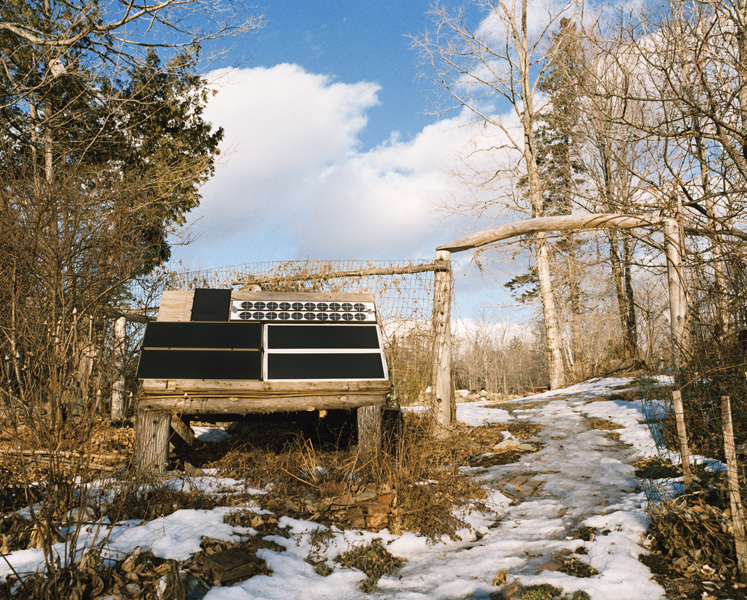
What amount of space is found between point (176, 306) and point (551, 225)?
521cm

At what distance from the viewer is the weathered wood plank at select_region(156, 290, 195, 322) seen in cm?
660

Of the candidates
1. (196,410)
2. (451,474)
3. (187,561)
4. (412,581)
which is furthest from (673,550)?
(196,410)

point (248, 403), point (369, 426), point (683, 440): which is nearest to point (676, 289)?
point (683, 440)

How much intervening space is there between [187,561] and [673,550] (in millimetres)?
3460

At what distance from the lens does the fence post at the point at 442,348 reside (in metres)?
7.93

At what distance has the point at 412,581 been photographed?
391 cm

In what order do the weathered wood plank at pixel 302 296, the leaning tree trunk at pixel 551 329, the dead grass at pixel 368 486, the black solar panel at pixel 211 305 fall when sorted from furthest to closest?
the leaning tree trunk at pixel 551 329
the weathered wood plank at pixel 302 296
the black solar panel at pixel 211 305
the dead grass at pixel 368 486

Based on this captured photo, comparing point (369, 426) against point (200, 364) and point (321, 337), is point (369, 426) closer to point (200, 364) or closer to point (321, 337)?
point (321, 337)

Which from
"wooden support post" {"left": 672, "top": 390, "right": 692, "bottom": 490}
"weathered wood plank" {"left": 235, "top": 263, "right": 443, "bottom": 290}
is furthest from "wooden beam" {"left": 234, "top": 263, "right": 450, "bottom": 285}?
"wooden support post" {"left": 672, "top": 390, "right": 692, "bottom": 490}

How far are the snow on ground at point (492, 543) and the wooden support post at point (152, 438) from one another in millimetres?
579

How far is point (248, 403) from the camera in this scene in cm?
603

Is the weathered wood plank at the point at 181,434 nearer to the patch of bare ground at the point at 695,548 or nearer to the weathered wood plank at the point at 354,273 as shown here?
the weathered wood plank at the point at 354,273

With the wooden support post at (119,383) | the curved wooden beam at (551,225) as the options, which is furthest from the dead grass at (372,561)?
the wooden support post at (119,383)

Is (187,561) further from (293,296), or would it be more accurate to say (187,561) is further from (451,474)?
(293,296)
